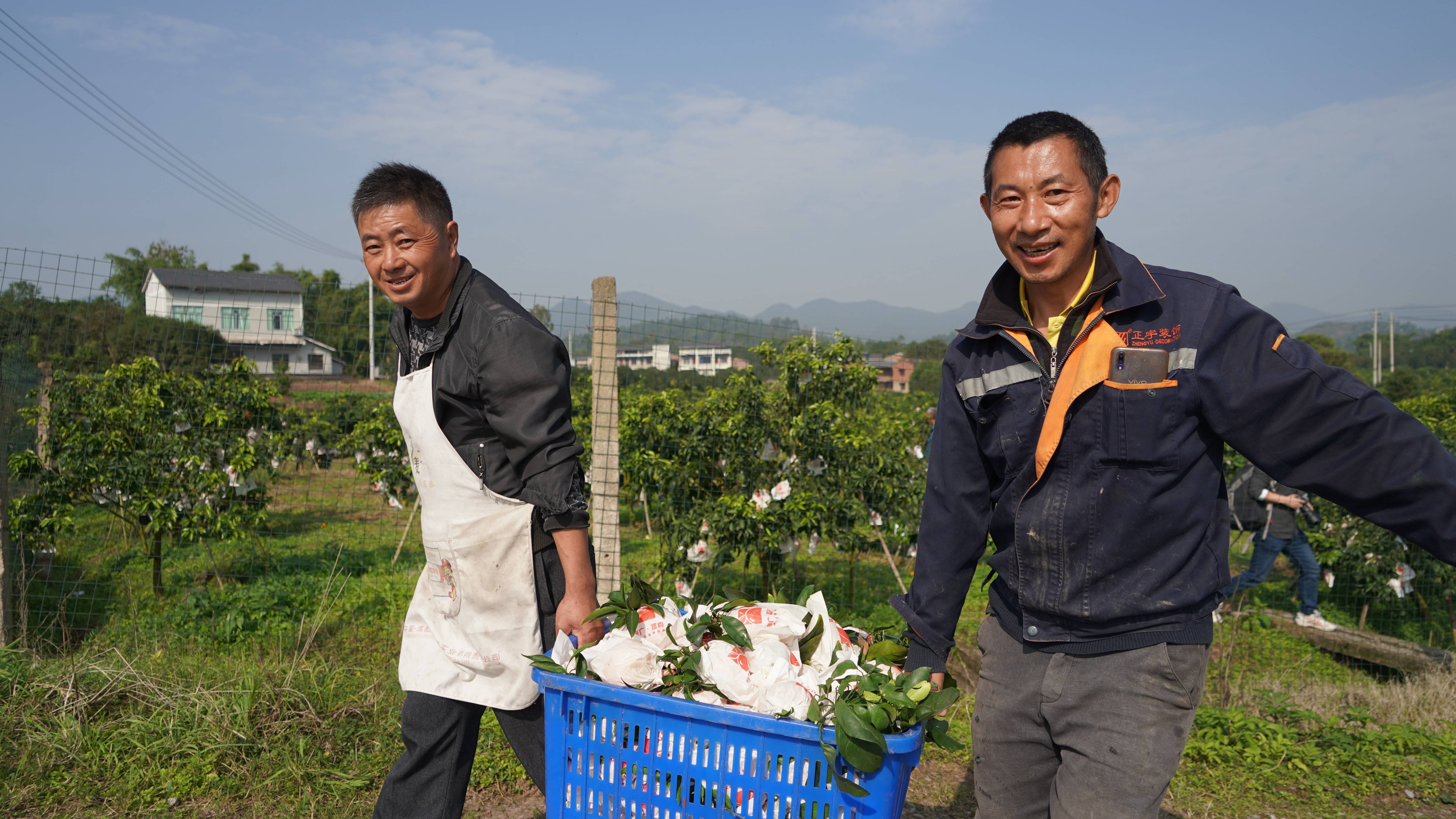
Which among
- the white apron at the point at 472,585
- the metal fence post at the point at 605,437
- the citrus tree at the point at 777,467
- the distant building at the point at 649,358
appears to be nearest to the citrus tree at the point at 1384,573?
the citrus tree at the point at 777,467

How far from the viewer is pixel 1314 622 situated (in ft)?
21.5

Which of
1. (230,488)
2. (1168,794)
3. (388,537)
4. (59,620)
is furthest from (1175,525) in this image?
(388,537)

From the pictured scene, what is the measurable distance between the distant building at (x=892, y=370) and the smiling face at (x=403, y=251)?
3.83 m

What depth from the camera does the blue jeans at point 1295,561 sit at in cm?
680

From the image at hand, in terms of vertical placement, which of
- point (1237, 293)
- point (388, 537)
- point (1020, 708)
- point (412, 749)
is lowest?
point (388, 537)

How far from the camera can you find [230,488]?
266 inches

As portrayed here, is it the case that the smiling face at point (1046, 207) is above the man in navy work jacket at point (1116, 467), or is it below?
above

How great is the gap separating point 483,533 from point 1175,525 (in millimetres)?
1545

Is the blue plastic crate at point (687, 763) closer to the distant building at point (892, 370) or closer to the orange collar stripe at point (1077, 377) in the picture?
the orange collar stripe at point (1077, 377)

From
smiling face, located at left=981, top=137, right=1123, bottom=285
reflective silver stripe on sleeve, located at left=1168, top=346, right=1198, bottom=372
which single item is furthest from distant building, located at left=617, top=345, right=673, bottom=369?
reflective silver stripe on sleeve, located at left=1168, top=346, right=1198, bottom=372

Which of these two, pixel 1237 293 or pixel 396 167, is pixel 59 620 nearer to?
pixel 396 167

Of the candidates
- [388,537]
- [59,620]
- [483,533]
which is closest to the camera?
[483,533]

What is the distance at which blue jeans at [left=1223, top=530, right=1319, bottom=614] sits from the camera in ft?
22.3

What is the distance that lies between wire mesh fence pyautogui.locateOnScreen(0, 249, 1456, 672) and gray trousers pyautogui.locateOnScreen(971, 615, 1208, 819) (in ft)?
6.87
